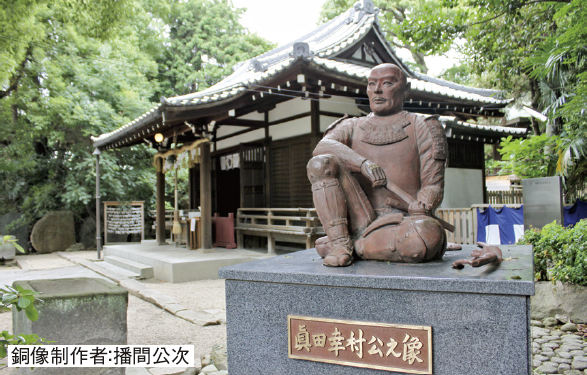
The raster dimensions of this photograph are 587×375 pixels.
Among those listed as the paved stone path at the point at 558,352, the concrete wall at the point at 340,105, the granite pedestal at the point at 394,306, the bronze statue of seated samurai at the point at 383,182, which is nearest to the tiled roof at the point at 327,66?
the concrete wall at the point at 340,105

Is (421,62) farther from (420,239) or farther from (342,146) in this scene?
(420,239)

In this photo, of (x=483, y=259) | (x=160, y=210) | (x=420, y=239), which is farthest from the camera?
(x=160, y=210)

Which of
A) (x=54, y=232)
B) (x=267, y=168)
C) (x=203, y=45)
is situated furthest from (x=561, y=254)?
(x=203, y=45)

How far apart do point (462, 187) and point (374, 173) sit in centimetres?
870

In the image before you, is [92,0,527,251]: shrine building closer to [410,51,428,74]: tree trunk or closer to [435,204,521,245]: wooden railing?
[435,204,521,245]: wooden railing

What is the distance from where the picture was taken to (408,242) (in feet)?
8.52

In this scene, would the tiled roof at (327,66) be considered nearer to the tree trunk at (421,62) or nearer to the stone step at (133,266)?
the stone step at (133,266)

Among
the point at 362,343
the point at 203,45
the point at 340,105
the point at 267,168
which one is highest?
the point at 203,45

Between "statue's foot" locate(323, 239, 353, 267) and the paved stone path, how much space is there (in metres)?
2.13

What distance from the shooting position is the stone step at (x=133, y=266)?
8477mm

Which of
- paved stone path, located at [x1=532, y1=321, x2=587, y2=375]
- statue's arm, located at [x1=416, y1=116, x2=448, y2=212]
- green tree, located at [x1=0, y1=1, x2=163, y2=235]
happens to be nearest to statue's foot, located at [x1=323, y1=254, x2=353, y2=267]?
statue's arm, located at [x1=416, y1=116, x2=448, y2=212]

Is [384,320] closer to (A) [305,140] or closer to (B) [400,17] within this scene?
(A) [305,140]

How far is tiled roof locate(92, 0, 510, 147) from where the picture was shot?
7.19 meters

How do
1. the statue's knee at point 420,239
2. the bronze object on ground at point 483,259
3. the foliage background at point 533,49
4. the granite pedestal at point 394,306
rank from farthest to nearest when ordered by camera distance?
the foliage background at point 533,49 → the statue's knee at point 420,239 → the bronze object on ground at point 483,259 → the granite pedestal at point 394,306
